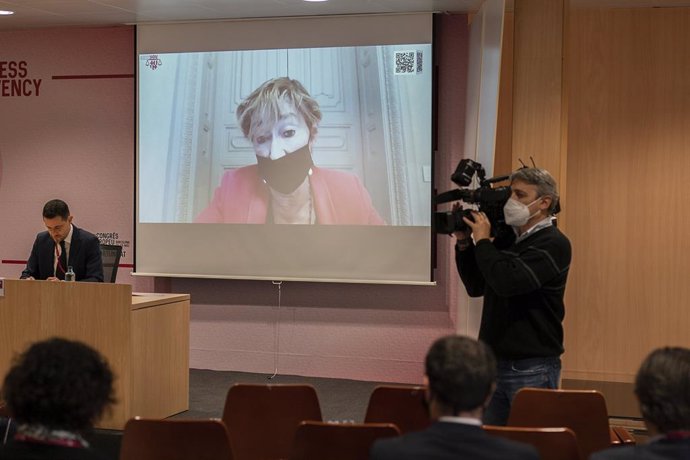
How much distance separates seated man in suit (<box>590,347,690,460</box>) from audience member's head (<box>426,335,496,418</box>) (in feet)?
1.03

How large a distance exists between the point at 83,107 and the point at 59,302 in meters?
2.80

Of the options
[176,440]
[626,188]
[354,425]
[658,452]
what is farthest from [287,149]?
[658,452]

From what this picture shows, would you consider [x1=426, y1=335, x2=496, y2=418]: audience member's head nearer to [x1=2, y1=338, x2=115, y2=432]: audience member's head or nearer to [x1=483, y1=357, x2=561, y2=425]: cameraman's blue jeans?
[x1=2, y1=338, x2=115, y2=432]: audience member's head

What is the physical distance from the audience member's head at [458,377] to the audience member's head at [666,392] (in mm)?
365

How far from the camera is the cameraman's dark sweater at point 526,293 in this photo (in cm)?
340

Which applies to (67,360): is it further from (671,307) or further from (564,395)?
(671,307)

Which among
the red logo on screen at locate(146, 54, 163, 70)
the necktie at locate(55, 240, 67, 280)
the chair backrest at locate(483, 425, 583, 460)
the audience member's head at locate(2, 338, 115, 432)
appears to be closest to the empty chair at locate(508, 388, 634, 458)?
the chair backrest at locate(483, 425, 583, 460)

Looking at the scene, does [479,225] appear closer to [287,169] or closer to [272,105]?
[287,169]

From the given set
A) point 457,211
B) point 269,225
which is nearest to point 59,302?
point 269,225

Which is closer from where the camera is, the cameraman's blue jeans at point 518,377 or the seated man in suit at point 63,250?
the cameraman's blue jeans at point 518,377

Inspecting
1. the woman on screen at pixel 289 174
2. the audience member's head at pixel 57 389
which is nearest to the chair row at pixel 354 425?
the audience member's head at pixel 57 389

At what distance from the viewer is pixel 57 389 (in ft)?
6.53

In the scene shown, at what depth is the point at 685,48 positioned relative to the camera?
21.0 feet

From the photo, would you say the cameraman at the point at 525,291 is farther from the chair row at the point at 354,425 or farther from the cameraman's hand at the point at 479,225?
the chair row at the point at 354,425
